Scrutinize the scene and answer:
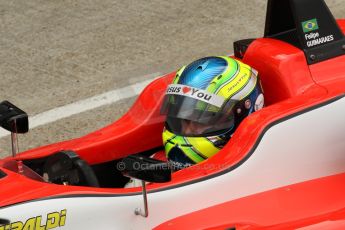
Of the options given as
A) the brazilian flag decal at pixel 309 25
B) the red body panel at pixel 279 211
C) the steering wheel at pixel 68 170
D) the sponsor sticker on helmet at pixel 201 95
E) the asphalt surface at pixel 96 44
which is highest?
the brazilian flag decal at pixel 309 25

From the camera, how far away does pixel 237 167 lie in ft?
12.2

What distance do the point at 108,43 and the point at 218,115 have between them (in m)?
3.62

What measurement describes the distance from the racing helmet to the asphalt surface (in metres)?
2.05

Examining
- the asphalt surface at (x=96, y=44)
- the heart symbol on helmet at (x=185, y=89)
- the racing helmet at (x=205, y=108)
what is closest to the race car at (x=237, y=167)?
the racing helmet at (x=205, y=108)

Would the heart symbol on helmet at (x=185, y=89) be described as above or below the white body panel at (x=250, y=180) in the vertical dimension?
above

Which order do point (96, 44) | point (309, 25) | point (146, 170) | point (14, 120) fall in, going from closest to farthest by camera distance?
point (146, 170)
point (14, 120)
point (309, 25)
point (96, 44)

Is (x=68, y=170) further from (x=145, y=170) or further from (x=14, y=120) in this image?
(x=145, y=170)

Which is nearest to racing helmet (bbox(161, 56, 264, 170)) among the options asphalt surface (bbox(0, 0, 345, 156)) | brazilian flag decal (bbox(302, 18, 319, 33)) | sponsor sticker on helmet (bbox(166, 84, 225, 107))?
sponsor sticker on helmet (bbox(166, 84, 225, 107))

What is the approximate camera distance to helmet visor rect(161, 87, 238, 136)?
12.8ft

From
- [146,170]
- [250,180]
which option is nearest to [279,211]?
[250,180]

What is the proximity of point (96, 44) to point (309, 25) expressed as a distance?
11.2 ft

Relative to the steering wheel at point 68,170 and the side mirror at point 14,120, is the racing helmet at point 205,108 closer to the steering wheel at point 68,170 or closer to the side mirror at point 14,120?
the steering wheel at point 68,170

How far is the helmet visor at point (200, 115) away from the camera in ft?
12.8

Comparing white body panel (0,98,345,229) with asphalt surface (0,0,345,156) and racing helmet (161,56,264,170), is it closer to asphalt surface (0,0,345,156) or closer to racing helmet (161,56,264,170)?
racing helmet (161,56,264,170)
